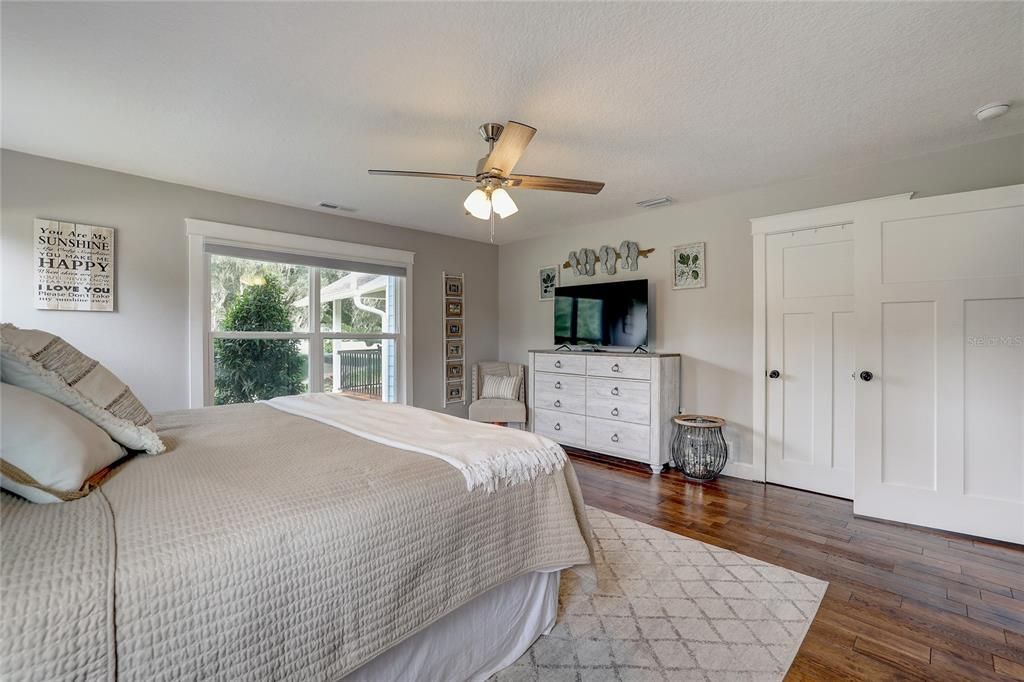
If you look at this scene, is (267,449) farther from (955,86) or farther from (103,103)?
(955,86)

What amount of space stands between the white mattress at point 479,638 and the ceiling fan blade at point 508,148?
1.81m

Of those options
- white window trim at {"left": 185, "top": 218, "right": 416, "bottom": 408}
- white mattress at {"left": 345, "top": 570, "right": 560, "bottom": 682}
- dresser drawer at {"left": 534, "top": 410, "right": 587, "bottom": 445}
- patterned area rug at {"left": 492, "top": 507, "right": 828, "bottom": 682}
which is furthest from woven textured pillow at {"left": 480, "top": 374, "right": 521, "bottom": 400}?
white mattress at {"left": 345, "top": 570, "right": 560, "bottom": 682}

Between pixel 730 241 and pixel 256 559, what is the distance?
12.7 feet

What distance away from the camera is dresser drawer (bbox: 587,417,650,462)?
380 centimetres

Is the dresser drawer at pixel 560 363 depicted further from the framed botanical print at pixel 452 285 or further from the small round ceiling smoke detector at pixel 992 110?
the small round ceiling smoke detector at pixel 992 110

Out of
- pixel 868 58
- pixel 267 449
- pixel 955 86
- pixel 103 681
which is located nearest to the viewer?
pixel 103 681

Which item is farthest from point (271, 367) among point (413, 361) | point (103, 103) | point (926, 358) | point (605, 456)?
point (926, 358)

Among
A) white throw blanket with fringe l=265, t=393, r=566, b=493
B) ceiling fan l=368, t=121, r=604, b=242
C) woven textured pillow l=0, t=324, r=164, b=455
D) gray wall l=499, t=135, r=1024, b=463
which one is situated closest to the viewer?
woven textured pillow l=0, t=324, r=164, b=455

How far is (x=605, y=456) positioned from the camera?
4.28 m

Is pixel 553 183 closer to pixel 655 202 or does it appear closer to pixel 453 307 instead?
pixel 655 202

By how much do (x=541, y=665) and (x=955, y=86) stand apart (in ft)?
10.2

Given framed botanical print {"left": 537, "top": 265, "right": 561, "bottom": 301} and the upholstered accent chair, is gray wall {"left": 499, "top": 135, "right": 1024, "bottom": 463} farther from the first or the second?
the upholstered accent chair

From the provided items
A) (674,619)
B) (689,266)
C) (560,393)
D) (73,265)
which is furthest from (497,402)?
(73,265)

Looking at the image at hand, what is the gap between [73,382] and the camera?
4.37 feet
